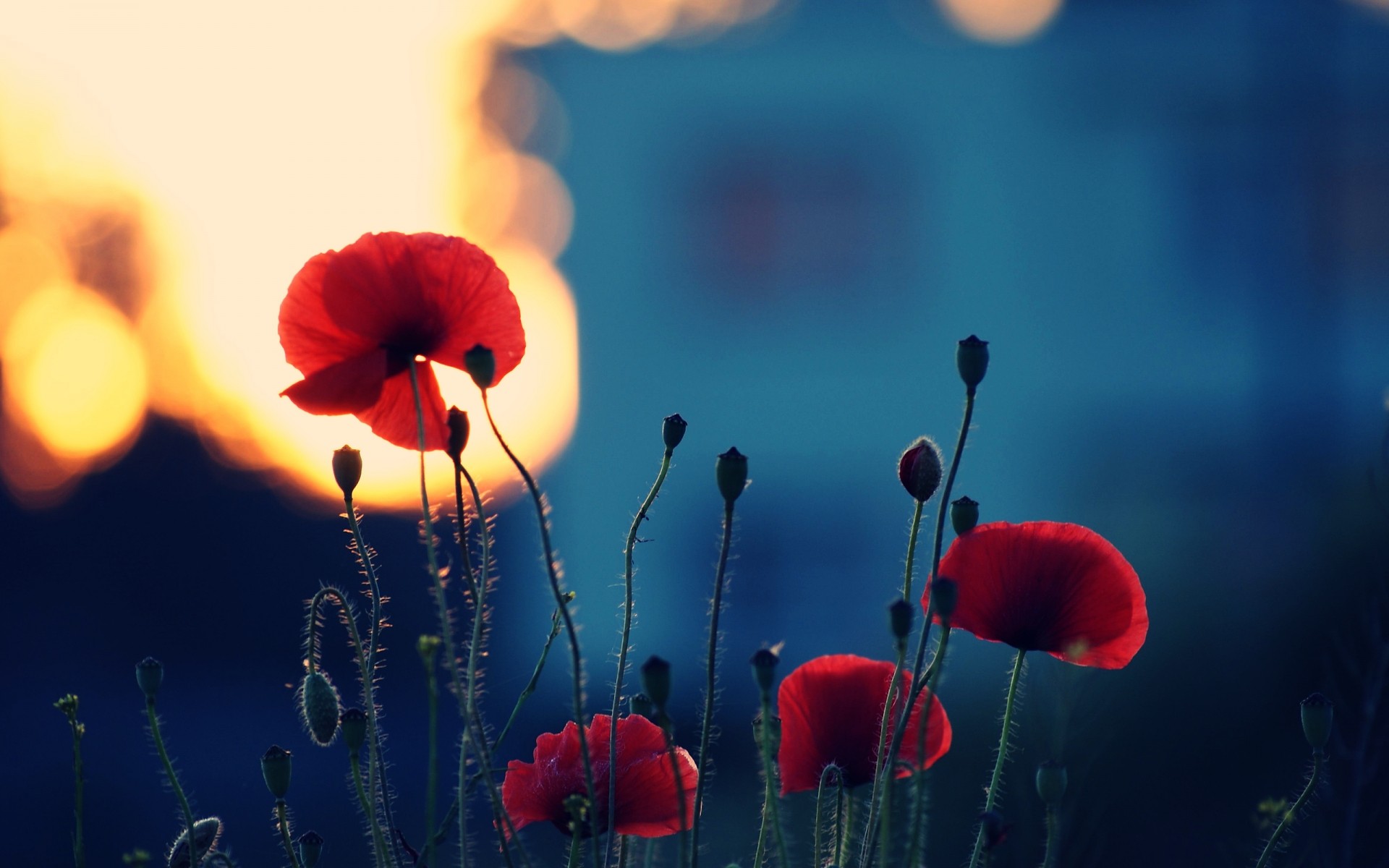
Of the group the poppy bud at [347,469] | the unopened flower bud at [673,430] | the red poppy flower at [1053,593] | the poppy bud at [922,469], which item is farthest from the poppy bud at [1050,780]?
Result: the poppy bud at [347,469]

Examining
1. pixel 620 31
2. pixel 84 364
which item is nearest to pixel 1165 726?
pixel 620 31

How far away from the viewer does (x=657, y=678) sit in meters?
0.94

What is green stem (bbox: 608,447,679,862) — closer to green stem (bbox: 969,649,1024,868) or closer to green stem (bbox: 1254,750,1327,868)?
green stem (bbox: 969,649,1024,868)

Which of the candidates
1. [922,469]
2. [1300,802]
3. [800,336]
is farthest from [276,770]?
[800,336]

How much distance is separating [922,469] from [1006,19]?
931cm

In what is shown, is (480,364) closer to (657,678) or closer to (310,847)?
(657,678)

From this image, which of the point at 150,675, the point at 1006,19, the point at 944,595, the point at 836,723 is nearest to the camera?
the point at 944,595

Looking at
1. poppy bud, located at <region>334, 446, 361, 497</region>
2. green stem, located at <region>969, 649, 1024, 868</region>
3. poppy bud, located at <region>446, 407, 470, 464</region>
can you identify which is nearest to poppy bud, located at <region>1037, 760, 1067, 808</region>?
green stem, located at <region>969, 649, 1024, 868</region>

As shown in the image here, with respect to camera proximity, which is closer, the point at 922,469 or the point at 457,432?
the point at 457,432

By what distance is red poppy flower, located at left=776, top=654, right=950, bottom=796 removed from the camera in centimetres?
126

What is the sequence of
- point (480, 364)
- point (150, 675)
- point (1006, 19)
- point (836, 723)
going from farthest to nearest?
point (1006, 19), point (836, 723), point (150, 675), point (480, 364)

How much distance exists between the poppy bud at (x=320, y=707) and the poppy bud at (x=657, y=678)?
1.21 feet

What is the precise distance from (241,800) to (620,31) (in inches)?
226

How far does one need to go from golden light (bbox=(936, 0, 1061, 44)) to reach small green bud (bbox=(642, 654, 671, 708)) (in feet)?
31.3
